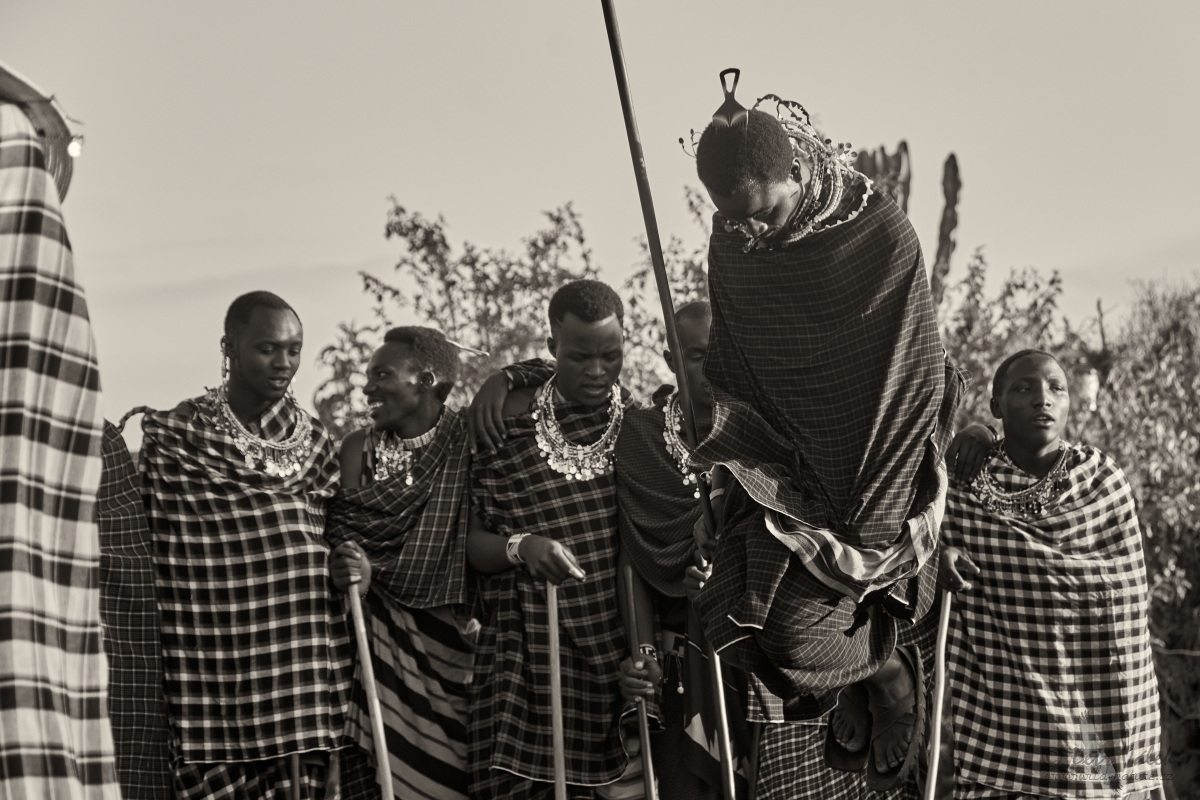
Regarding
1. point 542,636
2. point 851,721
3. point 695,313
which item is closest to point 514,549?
point 542,636

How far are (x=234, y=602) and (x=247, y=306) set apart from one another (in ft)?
4.30

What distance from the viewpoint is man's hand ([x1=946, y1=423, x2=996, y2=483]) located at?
20.8 ft

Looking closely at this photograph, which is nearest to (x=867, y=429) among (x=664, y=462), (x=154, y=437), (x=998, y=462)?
(x=664, y=462)

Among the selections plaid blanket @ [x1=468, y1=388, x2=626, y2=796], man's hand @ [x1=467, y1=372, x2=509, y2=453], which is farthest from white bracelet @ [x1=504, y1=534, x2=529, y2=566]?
man's hand @ [x1=467, y1=372, x2=509, y2=453]

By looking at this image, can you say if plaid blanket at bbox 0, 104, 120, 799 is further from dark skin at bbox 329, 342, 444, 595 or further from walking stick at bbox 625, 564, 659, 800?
dark skin at bbox 329, 342, 444, 595

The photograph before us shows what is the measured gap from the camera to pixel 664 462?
238 inches

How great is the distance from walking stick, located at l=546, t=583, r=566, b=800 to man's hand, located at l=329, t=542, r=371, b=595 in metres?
0.87

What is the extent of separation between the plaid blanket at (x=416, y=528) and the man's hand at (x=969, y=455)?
2.24 m

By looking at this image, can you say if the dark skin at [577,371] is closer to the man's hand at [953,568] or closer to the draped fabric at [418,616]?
the draped fabric at [418,616]

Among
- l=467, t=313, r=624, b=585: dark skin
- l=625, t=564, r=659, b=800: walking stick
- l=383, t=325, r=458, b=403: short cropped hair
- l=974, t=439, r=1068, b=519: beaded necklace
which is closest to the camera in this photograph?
l=625, t=564, r=659, b=800: walking stick

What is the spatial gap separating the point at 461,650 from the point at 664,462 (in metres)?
1.40

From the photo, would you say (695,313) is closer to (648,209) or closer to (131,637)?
(648,209)

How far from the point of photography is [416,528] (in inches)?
251

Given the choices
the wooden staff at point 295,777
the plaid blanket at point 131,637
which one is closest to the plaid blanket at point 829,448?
the wooden staff at point 295,777
